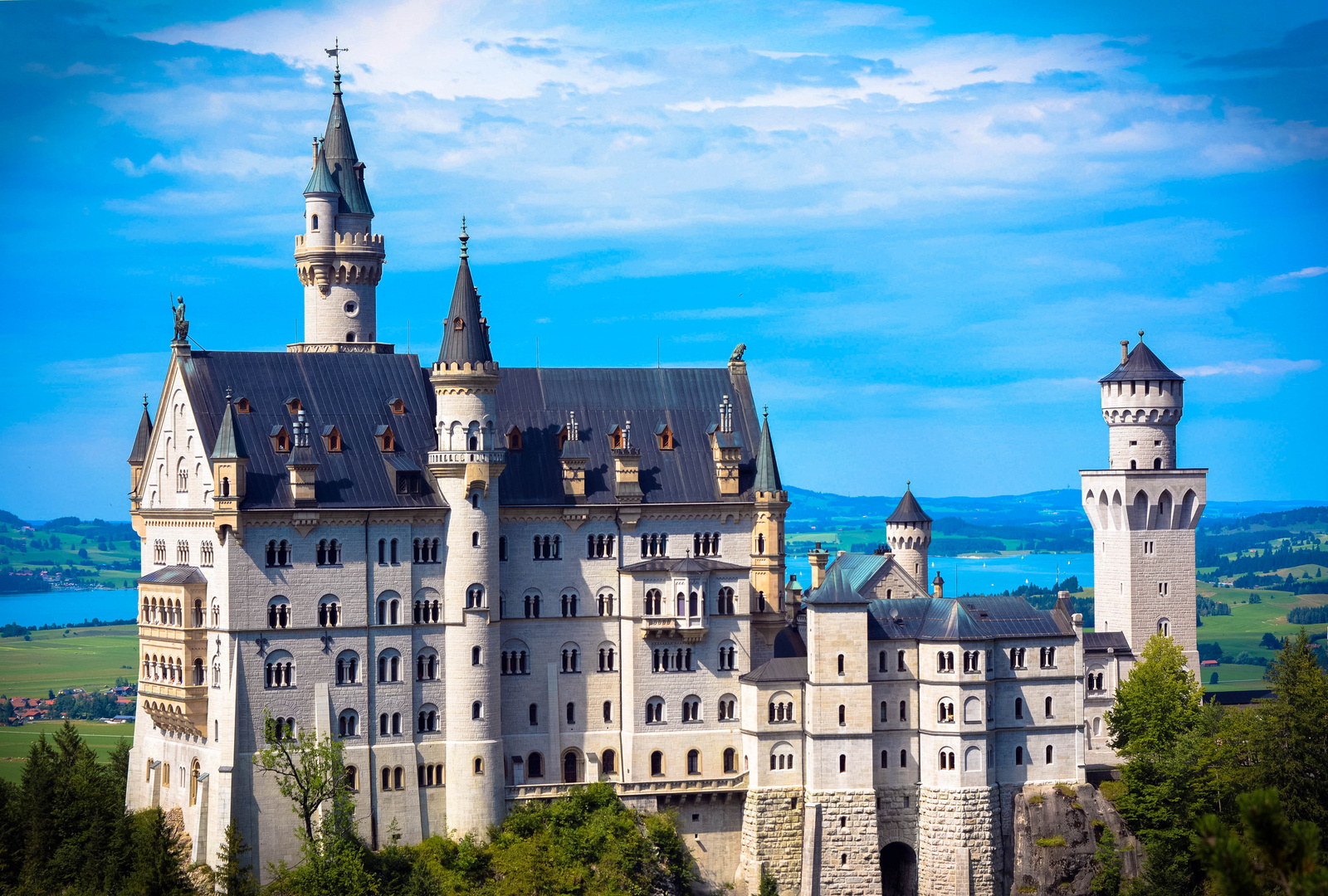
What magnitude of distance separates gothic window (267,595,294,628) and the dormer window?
7665mm

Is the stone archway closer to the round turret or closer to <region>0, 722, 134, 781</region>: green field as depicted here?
the round turret

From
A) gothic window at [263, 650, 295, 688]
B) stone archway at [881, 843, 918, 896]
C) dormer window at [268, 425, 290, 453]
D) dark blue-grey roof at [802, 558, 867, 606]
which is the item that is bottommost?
stone archway at [881, 843, 918, 896]

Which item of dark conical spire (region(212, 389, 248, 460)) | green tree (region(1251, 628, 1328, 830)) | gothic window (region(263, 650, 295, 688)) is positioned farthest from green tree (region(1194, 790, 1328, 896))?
dark conical spire (region(212, 389, 248, 460))

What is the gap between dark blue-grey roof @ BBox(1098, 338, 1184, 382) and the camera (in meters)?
120

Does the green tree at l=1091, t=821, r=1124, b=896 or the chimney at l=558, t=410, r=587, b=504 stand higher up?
the chimney at l=558, t=410, r=587, b=504

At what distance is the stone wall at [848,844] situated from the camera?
103 meters

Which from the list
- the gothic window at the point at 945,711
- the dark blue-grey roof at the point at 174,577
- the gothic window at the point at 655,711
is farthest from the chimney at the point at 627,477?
the dark blue-grey roof at the point at 174,577

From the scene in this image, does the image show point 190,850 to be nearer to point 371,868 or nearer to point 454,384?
point 371,868

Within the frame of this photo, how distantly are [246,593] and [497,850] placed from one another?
18144 millimetres

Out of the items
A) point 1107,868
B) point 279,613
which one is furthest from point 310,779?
point 1107,868

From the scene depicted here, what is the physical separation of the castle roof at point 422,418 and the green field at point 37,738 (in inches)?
2079

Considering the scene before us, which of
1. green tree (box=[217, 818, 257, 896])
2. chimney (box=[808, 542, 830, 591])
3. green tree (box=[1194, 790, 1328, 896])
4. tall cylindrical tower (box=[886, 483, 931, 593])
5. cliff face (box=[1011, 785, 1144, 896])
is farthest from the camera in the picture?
tall cylindrical tower (box=[886, 483, 931, 593])

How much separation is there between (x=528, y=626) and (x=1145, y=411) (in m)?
41.9

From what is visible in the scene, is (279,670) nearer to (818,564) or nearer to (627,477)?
(627,477)
